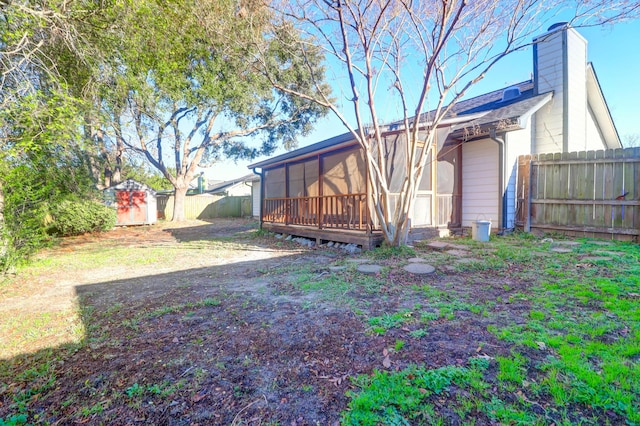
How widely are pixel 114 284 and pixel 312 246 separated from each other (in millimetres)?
4304

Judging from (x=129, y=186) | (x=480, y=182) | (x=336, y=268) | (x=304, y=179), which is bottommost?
(x=336, y=268)

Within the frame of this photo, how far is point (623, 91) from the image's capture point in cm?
923

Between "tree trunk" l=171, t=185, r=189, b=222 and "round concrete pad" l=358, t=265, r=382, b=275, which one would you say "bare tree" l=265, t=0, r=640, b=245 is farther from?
"tree trunk" l=171, t=185, r=189, b=222

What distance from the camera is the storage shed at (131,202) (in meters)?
14.1

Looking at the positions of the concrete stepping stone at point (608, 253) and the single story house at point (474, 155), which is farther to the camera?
the single story house at point (474, 155)

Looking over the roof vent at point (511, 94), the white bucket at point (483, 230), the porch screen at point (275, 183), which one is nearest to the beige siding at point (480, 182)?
the white bucket at point (483, 230)

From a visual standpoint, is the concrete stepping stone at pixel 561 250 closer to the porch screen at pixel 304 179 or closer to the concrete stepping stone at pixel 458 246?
the concrete stepping stone at pixel 458 246

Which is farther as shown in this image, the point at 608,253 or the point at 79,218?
the point at 79,218

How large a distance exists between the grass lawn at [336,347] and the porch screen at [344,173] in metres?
3.42

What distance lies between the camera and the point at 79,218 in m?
10.5

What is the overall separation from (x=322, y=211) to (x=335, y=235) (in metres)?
0.88

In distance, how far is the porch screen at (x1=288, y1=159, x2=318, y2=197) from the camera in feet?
29.3

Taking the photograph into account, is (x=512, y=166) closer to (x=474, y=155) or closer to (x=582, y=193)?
(x=474, y=155)

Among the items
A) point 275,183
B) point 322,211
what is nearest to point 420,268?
point 322,211
